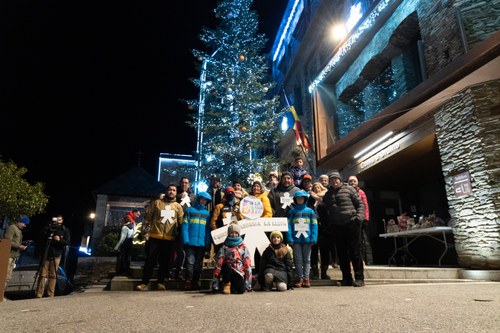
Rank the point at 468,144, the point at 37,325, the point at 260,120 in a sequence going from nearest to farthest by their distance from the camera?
the point at 37,325
the point at 468,144
the point at 260,120

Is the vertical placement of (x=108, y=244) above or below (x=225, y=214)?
below

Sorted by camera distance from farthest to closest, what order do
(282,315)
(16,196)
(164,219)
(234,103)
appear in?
(16,196), (234,103), (164,219), (282,315)

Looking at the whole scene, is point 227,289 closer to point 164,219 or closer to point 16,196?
point 164,219

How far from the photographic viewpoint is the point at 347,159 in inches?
536

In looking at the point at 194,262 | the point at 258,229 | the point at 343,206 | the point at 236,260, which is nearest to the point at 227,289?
the point at 236,260

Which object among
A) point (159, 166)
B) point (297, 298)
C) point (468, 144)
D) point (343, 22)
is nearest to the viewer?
point (297, 298)

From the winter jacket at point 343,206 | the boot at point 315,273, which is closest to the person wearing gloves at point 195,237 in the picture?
the boot at point 315,273

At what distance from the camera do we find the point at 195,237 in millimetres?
6645

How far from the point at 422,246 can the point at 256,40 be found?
580 inches

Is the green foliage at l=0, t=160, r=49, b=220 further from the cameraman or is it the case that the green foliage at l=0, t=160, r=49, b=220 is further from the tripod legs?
the tripod legs

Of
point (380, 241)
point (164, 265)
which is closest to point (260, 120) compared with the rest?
point (380, 241)

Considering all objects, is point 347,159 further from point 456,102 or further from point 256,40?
point 256,40

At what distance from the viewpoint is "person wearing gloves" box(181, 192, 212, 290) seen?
650 centimetres

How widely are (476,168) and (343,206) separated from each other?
382 cm
